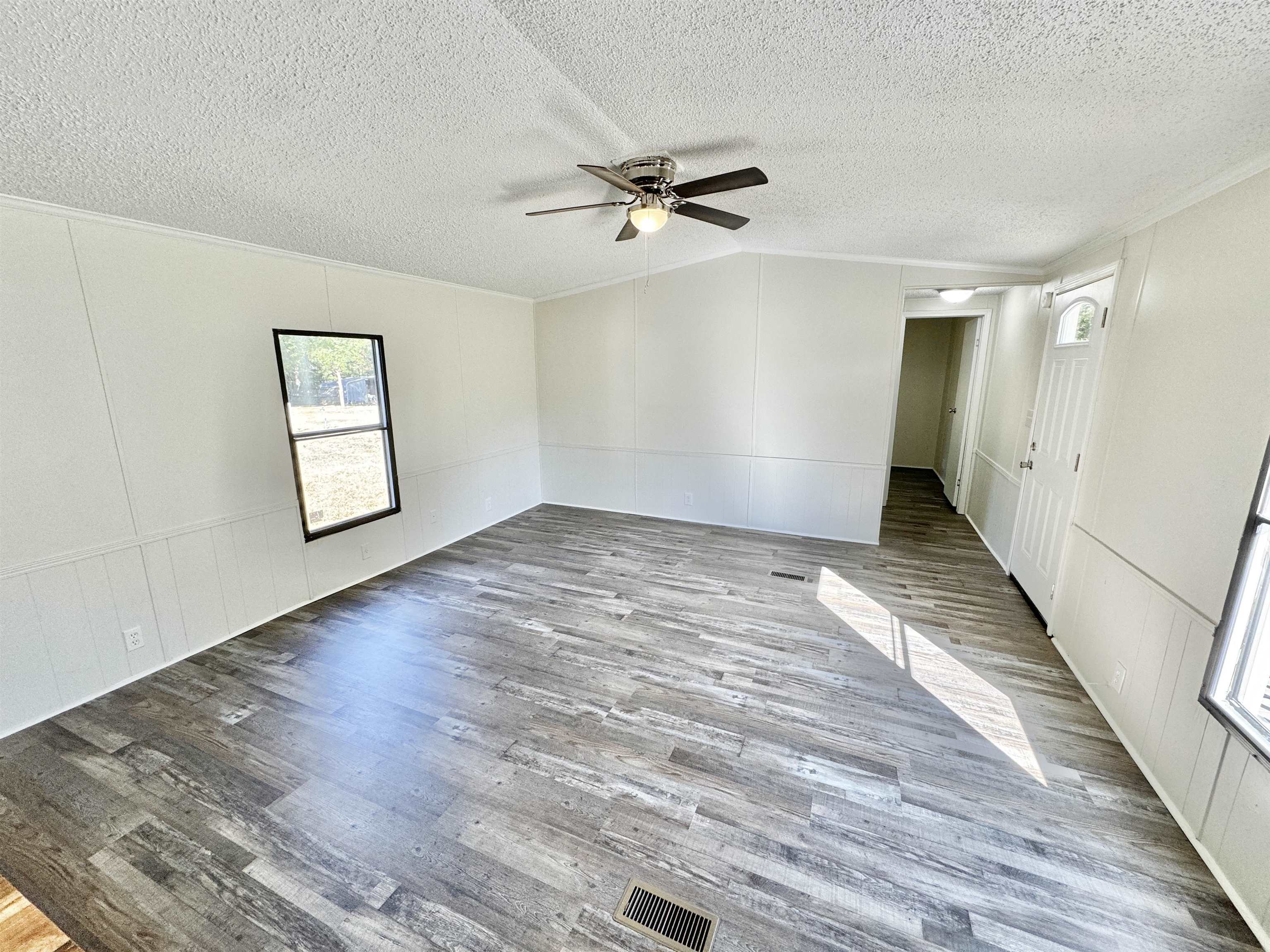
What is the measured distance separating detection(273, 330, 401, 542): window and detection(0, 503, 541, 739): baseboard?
0.45m

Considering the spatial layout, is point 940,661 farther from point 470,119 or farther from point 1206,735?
point 470,119

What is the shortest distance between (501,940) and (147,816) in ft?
4.92

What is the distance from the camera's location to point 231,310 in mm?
2934

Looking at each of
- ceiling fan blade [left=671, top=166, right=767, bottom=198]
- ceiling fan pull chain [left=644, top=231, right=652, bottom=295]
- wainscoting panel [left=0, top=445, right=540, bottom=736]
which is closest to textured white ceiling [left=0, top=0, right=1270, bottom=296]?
ceiling fan blade [left=671, top=166, right=767, bottom=198]

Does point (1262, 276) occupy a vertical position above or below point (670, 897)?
above

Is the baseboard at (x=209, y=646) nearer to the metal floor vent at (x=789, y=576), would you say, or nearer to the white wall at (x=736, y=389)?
the white wall at (x=736, y=389)

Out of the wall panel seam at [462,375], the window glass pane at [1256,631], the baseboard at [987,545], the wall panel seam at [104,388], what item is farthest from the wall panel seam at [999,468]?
the wall panel seam at [104,388]

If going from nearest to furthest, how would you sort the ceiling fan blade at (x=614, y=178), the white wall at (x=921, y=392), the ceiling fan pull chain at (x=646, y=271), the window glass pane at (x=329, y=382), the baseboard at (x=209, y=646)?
the ceiling fan blade at (x=614, y=178) → the baseboard at (x=209, y=646) → the window glass pane at (x=329, y=382) → the ceiling fan pull chain at (x=646, y=271) → the white wall at (x=921, y=392)

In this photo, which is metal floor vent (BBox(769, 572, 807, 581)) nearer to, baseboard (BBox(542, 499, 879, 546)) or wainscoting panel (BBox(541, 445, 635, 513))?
baseboard (BBox(542, 499, 879, 546))

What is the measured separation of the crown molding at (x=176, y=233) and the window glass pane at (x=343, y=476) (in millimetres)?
1208

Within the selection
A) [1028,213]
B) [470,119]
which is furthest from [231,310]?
[1028,213]

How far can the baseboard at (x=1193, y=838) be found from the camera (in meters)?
1.44

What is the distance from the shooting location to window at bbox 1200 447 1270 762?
61.8 inches

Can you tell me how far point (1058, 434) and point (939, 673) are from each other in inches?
73.4
